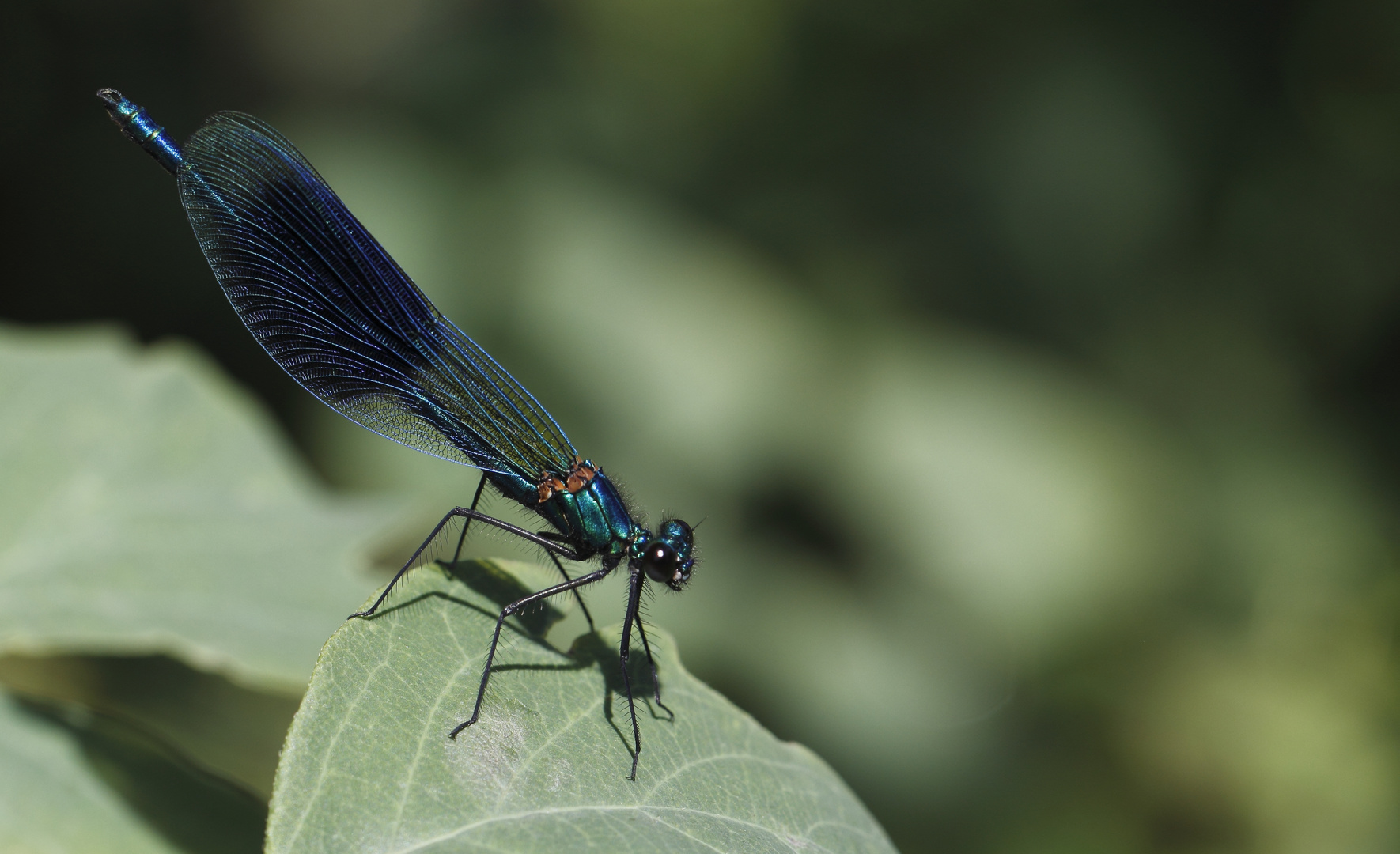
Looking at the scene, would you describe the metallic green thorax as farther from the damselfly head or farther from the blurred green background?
the blurred green background

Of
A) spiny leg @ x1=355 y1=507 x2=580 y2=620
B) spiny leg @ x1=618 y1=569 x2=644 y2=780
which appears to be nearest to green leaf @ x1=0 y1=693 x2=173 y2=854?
spiny leg @ x1=355 y1=507 x2=580 y2=620

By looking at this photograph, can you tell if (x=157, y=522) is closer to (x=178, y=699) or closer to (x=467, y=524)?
(x=467, y=524)

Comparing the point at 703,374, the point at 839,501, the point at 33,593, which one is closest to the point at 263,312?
the point at 33,593

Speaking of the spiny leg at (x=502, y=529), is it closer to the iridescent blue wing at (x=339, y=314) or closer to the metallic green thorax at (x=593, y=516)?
the metallic green thorax at (x=593, y=516)

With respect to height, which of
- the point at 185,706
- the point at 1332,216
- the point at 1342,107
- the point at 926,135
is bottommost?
the point at 185,706

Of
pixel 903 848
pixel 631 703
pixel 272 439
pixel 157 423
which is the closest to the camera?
pixel 631 703

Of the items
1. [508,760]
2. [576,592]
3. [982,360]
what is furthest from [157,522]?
[982,360]

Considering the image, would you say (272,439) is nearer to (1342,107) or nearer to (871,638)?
(871,638)
